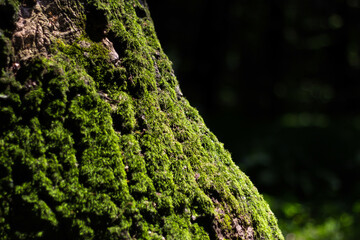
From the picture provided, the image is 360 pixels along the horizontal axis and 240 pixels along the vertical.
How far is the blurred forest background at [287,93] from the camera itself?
27.2 feet

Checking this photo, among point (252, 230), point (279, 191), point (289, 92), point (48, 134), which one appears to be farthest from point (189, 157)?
Answer: point (289, 92)

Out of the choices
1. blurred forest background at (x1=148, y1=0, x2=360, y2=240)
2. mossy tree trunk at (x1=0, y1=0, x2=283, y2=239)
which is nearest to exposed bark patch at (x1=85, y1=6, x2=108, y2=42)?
mossy tree trunk at (x1=0, y1=0, x2=283, y2=239)

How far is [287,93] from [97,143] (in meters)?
18.7

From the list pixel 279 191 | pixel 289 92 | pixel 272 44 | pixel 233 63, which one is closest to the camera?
pixel 279 191

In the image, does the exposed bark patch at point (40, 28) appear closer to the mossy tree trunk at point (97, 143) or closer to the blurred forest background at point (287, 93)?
the mossy tree trunk at point (97, 143)

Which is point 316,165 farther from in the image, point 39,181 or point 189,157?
point 39,181

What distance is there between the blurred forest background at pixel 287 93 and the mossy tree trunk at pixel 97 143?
4357 millimetres

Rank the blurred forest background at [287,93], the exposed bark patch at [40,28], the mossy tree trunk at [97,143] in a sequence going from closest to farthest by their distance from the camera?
the mossy tree trunk at [97,143]
the exposed bark patch at [40,28]
the blurred forest background at [287,93]

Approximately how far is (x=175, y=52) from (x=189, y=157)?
16096 millimetres

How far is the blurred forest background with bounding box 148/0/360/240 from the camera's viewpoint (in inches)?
327

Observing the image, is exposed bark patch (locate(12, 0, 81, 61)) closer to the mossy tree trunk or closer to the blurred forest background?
the mossy tree trunk

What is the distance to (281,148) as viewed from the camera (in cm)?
Answer: 970

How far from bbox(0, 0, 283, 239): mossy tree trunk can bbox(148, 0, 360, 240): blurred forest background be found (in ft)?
14.3

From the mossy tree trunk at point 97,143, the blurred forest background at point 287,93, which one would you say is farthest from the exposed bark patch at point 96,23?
the blurred forest background at point 287,93
